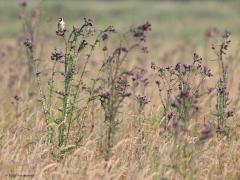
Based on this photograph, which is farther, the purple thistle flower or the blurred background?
the blurred background

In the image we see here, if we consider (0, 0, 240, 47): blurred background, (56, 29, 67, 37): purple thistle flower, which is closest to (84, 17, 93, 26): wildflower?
(56, 29, 67, 37): purple thistle flower

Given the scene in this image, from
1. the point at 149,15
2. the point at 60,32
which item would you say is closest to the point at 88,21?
the point at 60,32

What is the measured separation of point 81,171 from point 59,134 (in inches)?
29.1

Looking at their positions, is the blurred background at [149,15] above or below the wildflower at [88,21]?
above

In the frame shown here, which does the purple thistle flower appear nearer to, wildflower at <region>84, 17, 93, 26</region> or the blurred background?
wildflower at <region>84, 17, 93, 26</region>

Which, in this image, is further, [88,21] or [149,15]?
[149,15]

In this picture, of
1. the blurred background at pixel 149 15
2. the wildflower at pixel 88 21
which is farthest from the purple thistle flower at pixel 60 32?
the blurred background at pixel 149 15

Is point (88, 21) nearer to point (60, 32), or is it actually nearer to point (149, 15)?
point (60, 32)

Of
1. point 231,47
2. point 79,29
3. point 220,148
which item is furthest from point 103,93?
point 231,47

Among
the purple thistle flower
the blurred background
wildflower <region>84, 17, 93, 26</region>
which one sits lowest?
the purple thistle flower

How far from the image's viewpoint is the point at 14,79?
8.00m

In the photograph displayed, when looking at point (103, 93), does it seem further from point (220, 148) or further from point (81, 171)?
point (220, 148)

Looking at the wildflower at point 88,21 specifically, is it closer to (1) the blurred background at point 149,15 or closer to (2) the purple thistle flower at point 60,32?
(2) the purple thistle flower at point 60,32

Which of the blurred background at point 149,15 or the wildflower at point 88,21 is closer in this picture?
the wildflower at point 88,21
